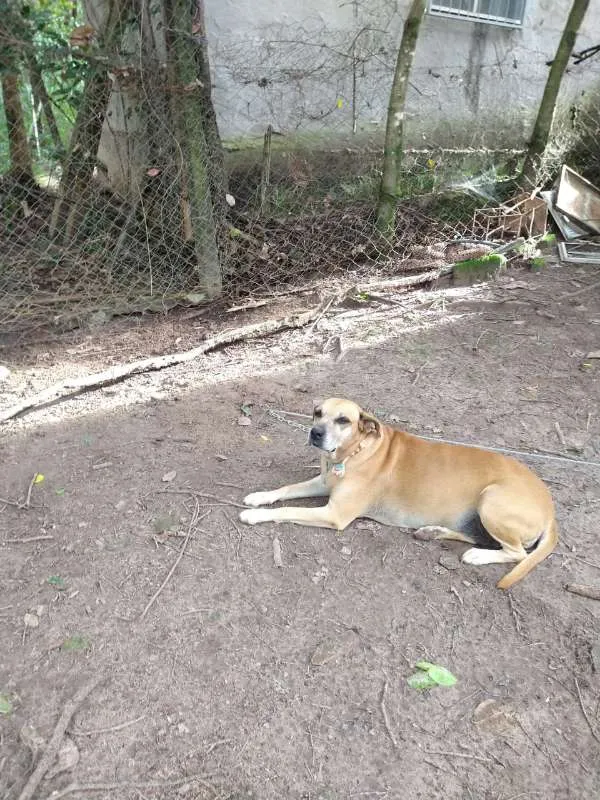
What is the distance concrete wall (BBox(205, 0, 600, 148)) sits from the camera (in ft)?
22.5

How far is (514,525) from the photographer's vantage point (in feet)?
10.2

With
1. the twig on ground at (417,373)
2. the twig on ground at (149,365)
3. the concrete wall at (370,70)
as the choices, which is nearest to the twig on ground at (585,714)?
the twig on ground at (417,373)

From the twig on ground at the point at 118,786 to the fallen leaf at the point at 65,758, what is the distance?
7cm

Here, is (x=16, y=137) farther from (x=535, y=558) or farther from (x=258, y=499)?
(x=535, y=558)

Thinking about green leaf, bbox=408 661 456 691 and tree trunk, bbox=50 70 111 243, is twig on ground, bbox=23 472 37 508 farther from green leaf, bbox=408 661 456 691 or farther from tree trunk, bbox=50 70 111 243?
tree trunk, bbox=50 70 111 243

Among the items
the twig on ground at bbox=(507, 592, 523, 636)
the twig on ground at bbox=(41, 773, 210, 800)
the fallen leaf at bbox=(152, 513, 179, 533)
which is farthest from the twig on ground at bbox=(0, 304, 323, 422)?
the twig on ground at bbox=(507, 592, 523, 636)

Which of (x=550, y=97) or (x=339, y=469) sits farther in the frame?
(x=550, y=97)

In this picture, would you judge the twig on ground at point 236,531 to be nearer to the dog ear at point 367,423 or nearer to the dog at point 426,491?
the dog at point 426,491

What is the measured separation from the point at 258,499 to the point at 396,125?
507cm

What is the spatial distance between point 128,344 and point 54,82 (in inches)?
92.7

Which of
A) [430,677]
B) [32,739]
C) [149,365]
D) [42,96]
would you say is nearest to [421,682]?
[430,677]

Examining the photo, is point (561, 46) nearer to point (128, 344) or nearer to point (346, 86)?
point (346, 86)

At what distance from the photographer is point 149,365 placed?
5094 millimetres

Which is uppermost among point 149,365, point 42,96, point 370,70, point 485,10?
point 485,10
